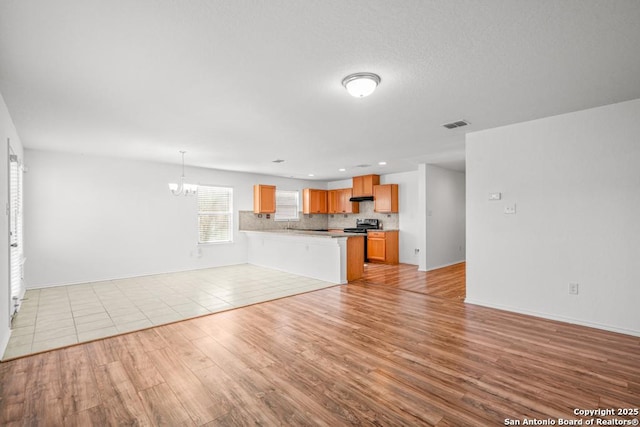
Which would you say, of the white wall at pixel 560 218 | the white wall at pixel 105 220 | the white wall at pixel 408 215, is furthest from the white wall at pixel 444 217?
the white wall at pixel 105 220

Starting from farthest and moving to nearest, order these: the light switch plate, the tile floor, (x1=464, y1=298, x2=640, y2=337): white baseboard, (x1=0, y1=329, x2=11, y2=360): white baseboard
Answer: the light switch plate
the tile floor
(x1=464, y1=298, x2=640, y2=337): white baseboard
(x1=0, y1=329, x2=11, y2=360): white baseboard

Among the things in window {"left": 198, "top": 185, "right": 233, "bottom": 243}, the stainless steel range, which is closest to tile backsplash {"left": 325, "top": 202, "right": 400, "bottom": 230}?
the stainless steel range

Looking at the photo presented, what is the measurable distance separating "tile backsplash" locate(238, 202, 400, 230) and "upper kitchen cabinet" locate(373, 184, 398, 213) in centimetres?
41

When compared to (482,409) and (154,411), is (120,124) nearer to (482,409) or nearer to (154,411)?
(154,411)

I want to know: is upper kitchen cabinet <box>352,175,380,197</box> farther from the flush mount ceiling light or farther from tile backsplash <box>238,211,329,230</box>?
the flush mount ceiling light

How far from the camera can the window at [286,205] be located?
883cm

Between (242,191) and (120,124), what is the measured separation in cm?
421

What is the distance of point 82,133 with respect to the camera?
4.12 m

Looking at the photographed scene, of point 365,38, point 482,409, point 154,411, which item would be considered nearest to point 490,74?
point 365,38

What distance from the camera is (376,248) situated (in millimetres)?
7820

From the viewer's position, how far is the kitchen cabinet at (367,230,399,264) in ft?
25.1

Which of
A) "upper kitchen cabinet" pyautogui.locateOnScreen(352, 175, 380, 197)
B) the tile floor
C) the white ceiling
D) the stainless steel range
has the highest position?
the white ceiling

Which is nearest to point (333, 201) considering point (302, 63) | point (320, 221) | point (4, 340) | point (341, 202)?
point (341, 202)

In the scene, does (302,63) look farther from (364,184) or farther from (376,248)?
(364,184)
